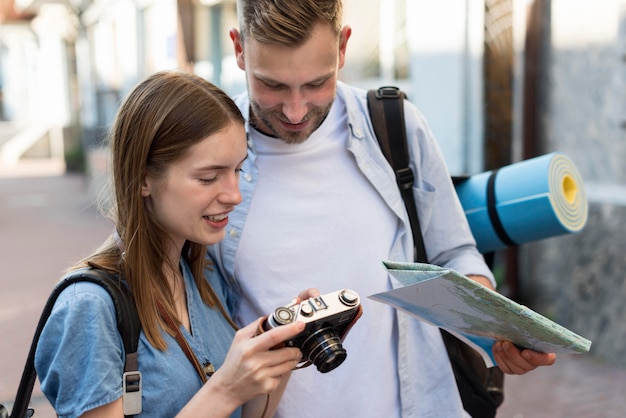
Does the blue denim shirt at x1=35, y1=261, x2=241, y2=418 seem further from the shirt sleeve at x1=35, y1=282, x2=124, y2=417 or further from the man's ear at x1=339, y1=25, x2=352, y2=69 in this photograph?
the man's ear at x1=339, y1=25, x2=352, y2=69

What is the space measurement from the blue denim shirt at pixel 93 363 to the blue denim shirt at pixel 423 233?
425 mm

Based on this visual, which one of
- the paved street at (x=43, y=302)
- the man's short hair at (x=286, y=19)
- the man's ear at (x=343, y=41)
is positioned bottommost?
the paved street at (x=43, y=302)

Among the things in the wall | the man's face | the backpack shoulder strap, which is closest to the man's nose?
the man's face

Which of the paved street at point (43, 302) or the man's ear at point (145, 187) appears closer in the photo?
the man's ear at point (145, 187)

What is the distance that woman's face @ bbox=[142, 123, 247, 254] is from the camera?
5.40 ft

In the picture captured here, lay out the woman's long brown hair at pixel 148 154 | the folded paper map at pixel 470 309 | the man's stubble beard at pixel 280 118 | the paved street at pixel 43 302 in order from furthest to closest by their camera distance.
→ the paved street at pixel 43 302 → the man's stubble beard at pixel 280 118 → the woman's long brown hair at pixel 148 154 → the folded paper map at pixel 470 309

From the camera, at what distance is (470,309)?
4.91ft

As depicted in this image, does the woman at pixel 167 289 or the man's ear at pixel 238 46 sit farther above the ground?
the man's ear at pixel 238 46

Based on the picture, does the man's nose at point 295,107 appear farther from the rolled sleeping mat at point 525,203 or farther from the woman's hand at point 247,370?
the rolled sleeping mat at point 525,203

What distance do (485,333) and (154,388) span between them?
2.52 feet

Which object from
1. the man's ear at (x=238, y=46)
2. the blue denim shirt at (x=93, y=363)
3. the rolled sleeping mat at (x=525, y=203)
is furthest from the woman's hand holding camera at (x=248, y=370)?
the rolled sleeping mat at (x=525, y=203)

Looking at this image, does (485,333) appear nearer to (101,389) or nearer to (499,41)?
(101,389)

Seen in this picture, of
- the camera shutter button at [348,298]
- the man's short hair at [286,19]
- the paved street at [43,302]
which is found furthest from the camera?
the paved street at [43,302]

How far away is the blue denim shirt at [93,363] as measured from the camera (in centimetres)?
146
